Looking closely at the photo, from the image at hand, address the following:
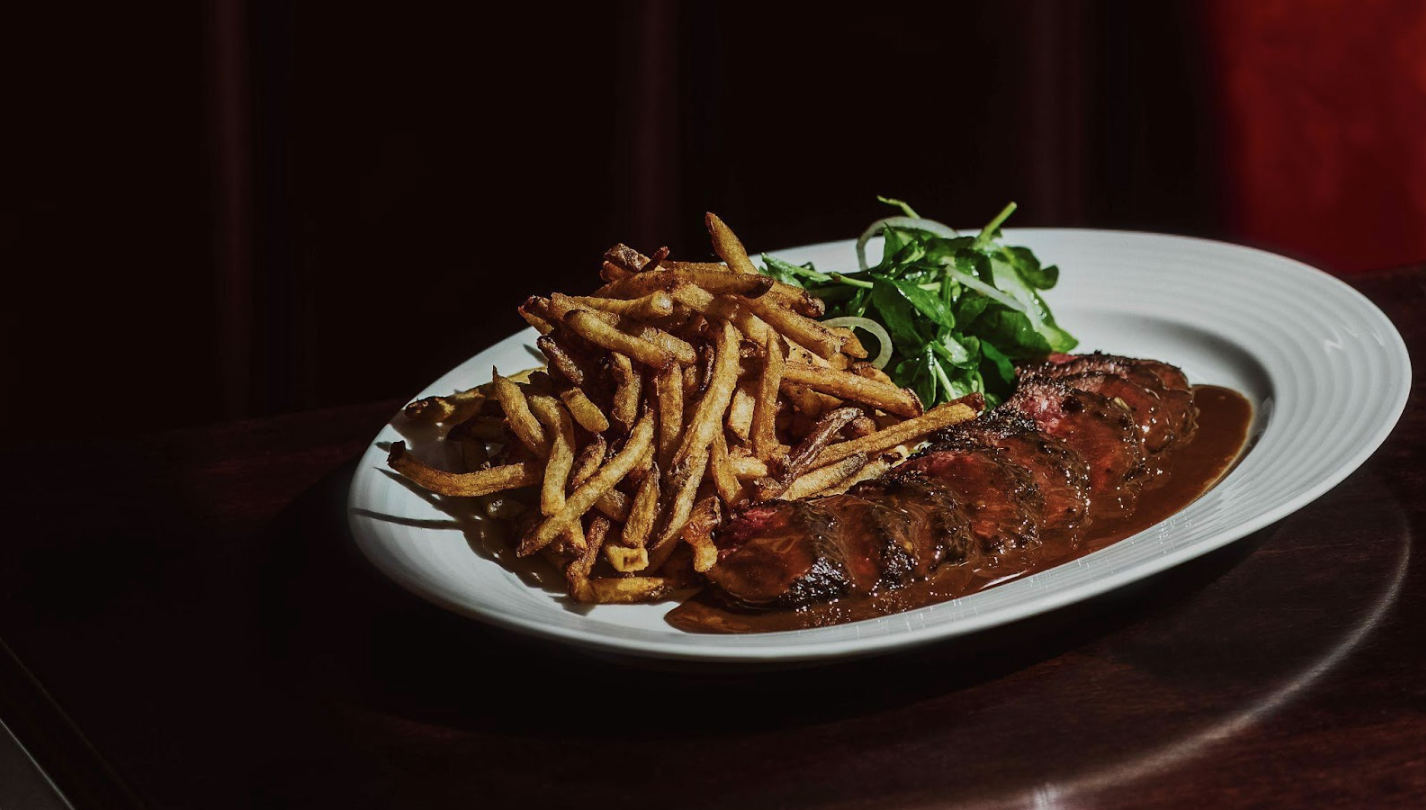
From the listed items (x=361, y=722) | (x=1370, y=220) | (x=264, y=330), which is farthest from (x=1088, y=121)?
(x=361, y=722)

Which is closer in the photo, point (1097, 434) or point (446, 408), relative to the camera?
point (1097, 434)

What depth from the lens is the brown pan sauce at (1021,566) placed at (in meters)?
1.87

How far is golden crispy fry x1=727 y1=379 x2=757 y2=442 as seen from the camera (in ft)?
7.32

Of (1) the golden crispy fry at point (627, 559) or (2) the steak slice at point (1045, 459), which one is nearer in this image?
(1) the golden crispy fry at point (627, 559)

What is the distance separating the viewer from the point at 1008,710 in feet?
5.41

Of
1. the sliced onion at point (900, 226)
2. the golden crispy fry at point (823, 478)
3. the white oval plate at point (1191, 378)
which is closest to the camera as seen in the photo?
the white oval plate at point (1191, 378)

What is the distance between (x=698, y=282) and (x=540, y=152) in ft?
7.96

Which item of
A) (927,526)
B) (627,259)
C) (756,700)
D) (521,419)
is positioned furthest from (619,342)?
(756,700)

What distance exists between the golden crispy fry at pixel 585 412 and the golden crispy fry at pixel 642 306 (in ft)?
0.55

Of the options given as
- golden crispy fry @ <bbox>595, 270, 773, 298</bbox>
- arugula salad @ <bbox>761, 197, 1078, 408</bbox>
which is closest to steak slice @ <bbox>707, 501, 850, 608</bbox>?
golden crispy fry @ <bbox>595, 270, 773, 298</bbox>

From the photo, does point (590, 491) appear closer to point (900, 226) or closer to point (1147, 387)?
point (1147, 387)

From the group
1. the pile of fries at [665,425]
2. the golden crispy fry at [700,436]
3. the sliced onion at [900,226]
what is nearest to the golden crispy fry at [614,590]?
the pile of fries at [665,425]

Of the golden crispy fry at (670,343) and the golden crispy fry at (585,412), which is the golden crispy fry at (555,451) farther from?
the golden crispy fry at (670,343)

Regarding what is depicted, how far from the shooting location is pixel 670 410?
2.15 m
